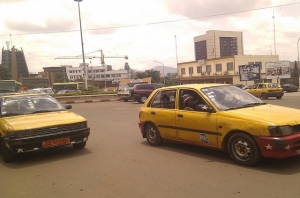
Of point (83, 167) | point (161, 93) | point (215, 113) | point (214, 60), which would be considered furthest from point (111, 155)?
point (214, 60)

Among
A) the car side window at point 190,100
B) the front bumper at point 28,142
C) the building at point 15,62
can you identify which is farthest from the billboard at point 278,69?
the building at point 15,62

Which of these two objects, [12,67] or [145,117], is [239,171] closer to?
[145,117]

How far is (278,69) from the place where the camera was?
148ft

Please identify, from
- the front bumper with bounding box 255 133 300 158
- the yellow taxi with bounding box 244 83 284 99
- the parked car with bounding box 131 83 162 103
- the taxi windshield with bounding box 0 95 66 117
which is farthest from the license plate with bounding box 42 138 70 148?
the yellow taxi with bounding box 244 83 284 99

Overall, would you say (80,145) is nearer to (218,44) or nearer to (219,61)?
(219,61)

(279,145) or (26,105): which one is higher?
(26,105)

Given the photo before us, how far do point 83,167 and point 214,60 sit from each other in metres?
59.8

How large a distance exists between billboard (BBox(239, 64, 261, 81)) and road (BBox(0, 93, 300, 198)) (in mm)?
39149

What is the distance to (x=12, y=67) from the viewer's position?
99438 mm

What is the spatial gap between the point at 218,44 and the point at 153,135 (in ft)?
282

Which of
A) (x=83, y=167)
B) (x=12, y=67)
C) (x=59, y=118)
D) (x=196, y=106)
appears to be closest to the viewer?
(x=83, y=167)

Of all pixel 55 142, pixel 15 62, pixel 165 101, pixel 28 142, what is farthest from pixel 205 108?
pixel 15 62

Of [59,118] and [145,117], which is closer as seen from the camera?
[59,118]

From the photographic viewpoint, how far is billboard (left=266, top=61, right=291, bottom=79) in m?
44.5
